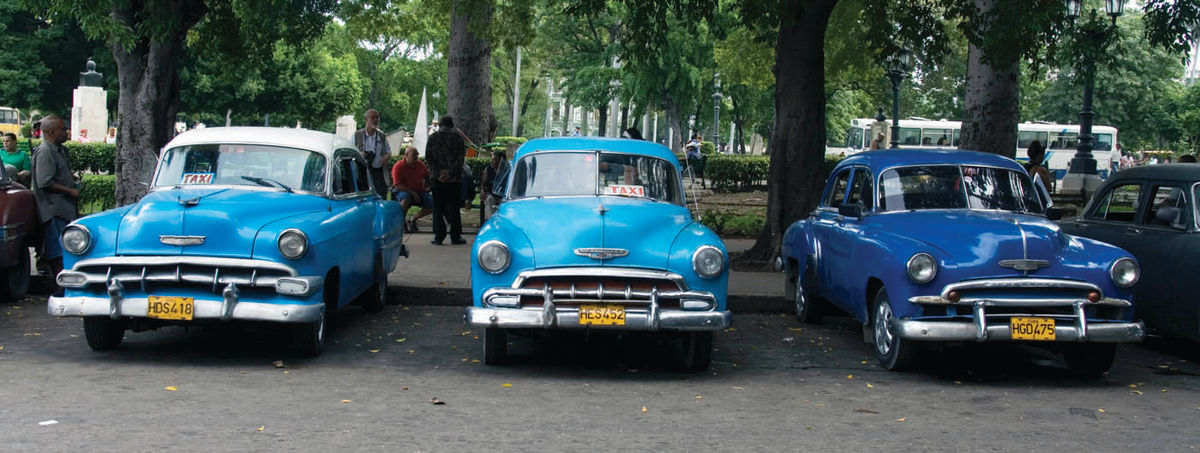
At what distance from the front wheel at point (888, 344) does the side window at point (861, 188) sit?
1.12m

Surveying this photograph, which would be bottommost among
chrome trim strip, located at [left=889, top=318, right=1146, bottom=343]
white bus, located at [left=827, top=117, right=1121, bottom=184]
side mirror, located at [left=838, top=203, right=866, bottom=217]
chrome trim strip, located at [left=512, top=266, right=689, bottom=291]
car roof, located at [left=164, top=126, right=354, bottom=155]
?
chrome trim strip, located at [left=889, top=318, right=1146, bottom=343]

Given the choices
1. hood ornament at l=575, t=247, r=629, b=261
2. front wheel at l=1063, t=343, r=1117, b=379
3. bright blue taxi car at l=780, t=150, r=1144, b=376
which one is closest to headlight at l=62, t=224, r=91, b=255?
hood ornament at l=575, t=247, r=629, b=261

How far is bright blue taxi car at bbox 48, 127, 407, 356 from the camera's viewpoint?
8180 mm

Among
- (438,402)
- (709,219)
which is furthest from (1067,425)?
(709,219)

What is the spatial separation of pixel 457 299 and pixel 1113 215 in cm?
624

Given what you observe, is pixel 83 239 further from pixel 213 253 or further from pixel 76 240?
pixel 213 253

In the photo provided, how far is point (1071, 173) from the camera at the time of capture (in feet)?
93.7

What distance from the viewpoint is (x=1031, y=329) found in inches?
321

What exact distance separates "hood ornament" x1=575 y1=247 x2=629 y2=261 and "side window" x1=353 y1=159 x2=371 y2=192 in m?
3.20

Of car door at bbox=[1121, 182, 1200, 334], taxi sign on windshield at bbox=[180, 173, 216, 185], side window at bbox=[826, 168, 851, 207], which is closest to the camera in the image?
car door at bbox=[1121, 182, 1200, 334]

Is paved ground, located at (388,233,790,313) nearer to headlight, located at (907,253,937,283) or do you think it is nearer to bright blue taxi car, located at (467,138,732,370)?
bright blue taxi car, located at (467,138,732,370)

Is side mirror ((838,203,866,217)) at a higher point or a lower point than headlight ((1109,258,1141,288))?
higher

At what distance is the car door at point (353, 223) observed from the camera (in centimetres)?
948

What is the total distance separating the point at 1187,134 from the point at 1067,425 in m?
68.2
